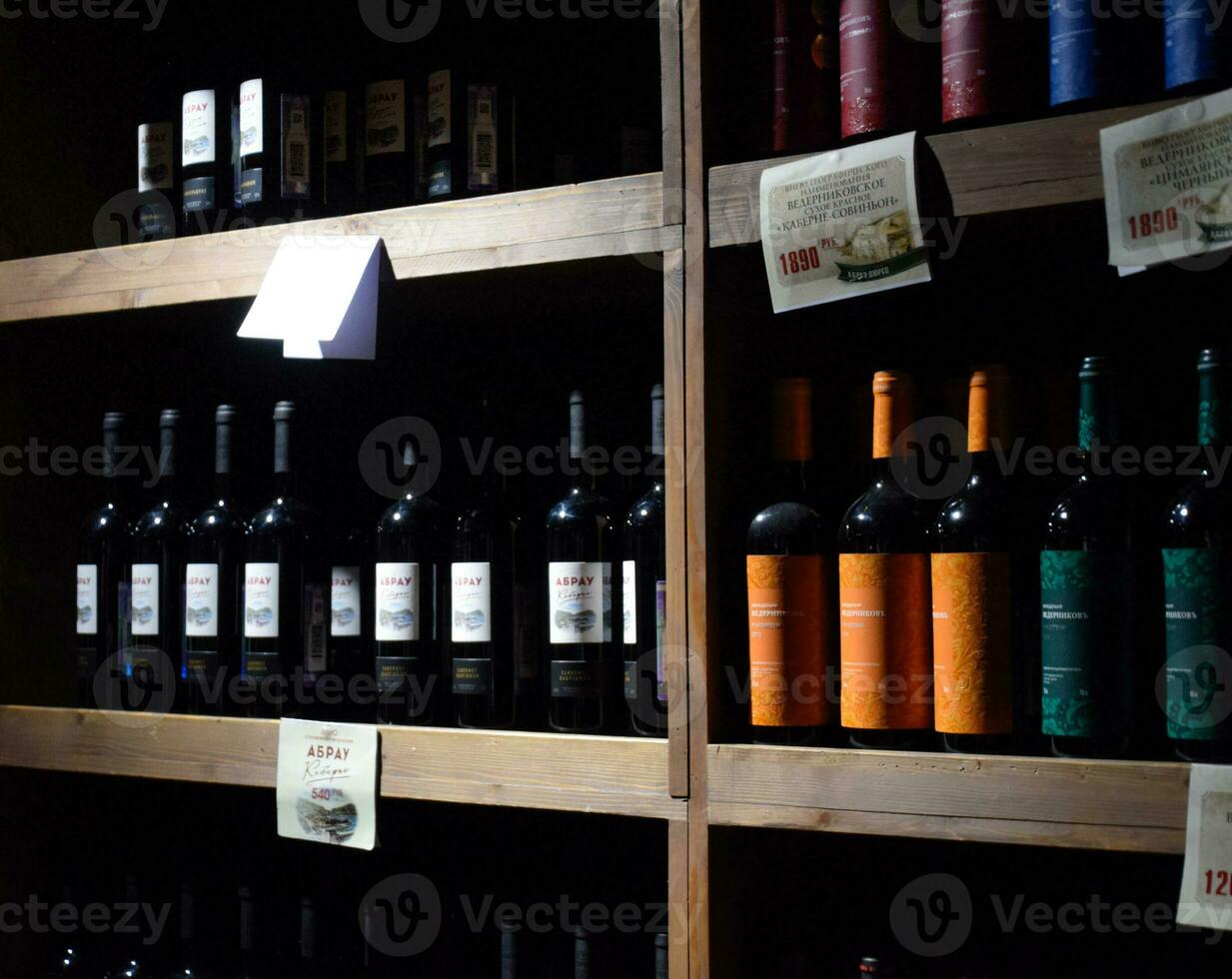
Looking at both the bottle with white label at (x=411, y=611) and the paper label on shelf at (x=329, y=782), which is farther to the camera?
the bottle with white label at (x=411, y=611)

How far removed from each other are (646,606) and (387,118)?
2.17 feet

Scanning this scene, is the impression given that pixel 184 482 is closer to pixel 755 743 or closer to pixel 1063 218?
pixel 755 743

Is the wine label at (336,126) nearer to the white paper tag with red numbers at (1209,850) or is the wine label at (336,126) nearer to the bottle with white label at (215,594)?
the bottle with white label at (215,594)

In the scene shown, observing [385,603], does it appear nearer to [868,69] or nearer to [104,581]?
[104,581]

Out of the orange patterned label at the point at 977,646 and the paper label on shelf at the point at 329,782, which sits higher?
the orange patterned label at the point at 977,646

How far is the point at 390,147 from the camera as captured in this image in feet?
4.64

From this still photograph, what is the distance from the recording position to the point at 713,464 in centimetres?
110

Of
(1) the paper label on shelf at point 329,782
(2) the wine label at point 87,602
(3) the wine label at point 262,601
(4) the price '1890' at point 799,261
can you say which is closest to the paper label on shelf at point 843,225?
(4) the price '1890' at point 799,261

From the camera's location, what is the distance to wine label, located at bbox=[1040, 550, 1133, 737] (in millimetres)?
960

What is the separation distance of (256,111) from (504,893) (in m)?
0.99

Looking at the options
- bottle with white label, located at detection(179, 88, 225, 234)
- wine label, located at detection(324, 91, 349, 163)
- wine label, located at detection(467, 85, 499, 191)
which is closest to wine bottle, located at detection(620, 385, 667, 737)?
wine label, located at detection(467, 85, 499, 191)

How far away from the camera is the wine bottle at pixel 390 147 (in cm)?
141

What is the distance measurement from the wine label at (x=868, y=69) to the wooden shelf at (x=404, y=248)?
189mm

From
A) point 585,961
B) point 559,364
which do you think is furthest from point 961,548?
point 559,364
